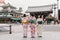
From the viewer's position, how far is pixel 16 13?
46.4 meters

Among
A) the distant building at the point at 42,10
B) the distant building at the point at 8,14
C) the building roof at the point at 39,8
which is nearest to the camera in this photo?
the distant building at the point at 8,14

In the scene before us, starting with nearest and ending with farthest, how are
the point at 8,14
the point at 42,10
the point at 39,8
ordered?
1. the point at 8,14
2. the point at 42,10
3. the point at 39,8

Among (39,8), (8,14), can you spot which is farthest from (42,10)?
(8,14)

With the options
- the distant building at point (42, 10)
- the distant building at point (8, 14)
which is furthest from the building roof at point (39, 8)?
the distant building at point (8, 14)

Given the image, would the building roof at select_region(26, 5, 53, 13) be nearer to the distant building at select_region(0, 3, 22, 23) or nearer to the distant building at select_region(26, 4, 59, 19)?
the distant building at select_region(26, 4, 59, 19)

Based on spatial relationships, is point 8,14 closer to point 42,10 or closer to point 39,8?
point 42,10

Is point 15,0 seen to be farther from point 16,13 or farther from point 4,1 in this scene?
point 16,13

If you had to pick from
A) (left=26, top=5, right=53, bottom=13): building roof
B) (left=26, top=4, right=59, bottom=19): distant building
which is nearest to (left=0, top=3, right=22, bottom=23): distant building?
(left=26, top=4, right=59, bottom=19): distant building

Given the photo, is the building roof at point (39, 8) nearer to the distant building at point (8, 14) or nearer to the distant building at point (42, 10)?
the distant building at point (42, 10)

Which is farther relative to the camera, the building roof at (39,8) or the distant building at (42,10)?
the building roof at (39,8)

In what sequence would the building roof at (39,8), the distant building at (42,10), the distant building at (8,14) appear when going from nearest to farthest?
the distant building at (8,14), the distant building at (42,10), the building roof at (39,8)

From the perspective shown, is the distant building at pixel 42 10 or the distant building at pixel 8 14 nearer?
the distant building at pixel 8 14

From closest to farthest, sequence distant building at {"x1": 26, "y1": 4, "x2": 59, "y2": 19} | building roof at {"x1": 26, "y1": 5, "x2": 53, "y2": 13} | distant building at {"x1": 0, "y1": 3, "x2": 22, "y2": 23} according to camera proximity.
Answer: distant building at {"x1": 0, "y1": 3, "x2": 22, "y2": 23}
distant building at {"x1": 26, "y1": 4, "x2": 59, "y2": 19}
building roof at {"x1": 26, "y1": 5, "x2": 53, "y2": 13}

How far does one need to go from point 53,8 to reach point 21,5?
857cm
